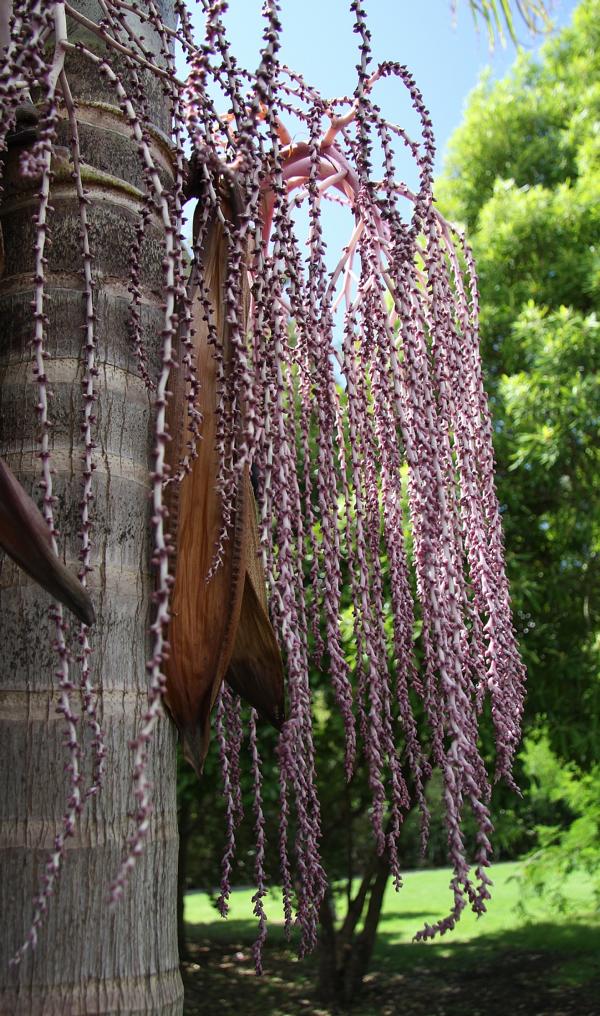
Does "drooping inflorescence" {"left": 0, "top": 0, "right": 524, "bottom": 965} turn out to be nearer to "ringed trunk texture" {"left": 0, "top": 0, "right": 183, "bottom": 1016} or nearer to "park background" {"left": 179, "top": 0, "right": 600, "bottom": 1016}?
"ringed trunk texture" {"left": 0, "top": 0, "right": 183, "bottom": 1016}

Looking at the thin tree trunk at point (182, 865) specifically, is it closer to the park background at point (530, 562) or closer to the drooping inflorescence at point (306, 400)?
the park background at point (530, 562)

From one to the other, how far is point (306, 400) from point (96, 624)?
0.82 metres

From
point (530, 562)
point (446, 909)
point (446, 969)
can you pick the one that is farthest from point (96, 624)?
point (446, 909)

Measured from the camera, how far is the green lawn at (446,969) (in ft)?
25.9

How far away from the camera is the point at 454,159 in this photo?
9.63m

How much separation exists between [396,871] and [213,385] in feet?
2.95

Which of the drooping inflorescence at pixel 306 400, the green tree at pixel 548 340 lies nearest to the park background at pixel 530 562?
the green tree at pixel 548 340

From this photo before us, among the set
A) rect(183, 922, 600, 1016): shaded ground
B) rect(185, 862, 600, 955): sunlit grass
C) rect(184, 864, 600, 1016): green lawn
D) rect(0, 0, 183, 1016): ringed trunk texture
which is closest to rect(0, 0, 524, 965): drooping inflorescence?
rect(0, 0, 183, 1016): ringed trunk texture

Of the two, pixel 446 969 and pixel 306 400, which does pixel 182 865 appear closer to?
pixel 446 969

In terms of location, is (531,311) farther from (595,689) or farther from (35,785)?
(35,785)

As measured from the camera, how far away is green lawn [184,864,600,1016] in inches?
311

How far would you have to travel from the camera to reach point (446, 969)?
927cm

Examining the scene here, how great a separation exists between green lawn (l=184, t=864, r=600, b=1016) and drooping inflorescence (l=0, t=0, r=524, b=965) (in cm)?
676

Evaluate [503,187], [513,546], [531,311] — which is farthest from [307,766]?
[503,187]
